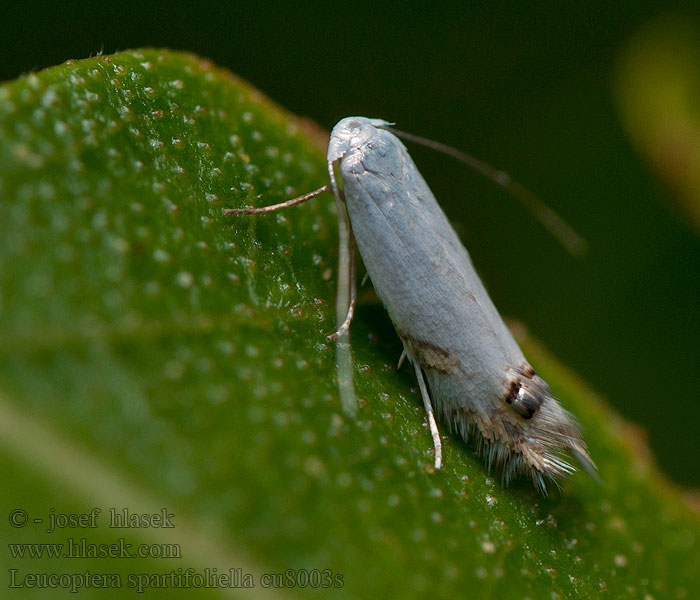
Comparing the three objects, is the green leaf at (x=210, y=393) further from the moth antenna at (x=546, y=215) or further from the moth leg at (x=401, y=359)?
the moth antenna at (x=546, y=215)

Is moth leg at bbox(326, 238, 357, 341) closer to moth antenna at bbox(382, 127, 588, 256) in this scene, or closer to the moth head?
the moth head

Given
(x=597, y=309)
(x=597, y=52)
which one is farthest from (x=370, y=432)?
(x=597, y=52)

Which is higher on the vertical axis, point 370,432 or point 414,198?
point 414,198

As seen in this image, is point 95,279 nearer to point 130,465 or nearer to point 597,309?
point 130,465

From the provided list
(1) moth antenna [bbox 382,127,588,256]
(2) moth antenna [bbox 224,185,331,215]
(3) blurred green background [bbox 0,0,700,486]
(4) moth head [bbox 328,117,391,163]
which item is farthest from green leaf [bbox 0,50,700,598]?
(1) moth antenna [bbox 382,127,588,256]

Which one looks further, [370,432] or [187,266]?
[370,432]
